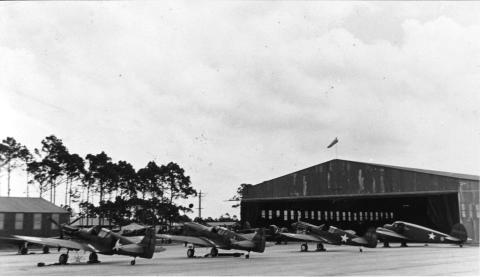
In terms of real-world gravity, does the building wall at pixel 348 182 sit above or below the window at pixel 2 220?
above

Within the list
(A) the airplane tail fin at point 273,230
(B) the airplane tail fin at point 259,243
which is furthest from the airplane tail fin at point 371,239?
(A) the airplane tail fin at point 273,230

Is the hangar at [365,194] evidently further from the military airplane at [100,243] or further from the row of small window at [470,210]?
the military airplane at [100,243]

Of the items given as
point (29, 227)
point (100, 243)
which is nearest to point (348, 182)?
point (100, 243)

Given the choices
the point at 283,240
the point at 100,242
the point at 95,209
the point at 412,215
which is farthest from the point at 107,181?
the point at 100,242

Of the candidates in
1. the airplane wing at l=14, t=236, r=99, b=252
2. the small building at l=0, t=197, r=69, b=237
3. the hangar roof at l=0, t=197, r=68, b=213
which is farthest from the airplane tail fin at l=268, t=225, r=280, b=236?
the airplane wing at l=14, t=236, r=99, b=252

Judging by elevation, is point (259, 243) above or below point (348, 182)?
below

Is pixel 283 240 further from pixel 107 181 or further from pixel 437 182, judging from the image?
pixel 107 181

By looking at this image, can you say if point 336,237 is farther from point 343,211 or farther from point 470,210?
point 343,211

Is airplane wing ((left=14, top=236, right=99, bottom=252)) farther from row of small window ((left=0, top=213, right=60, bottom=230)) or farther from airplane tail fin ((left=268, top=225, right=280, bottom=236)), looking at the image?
row of small window ((left=0, top=213, right=60, bottom=230))
